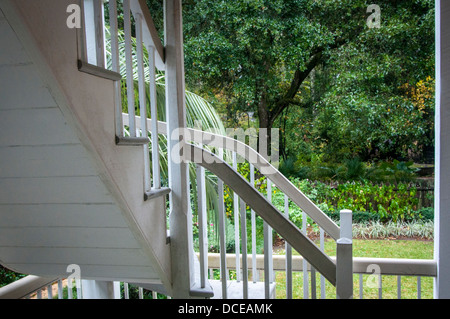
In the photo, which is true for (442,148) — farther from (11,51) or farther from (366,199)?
(366,199)

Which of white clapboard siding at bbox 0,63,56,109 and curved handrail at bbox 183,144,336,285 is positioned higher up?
white clapboard siding at bbox 0,63,56,109

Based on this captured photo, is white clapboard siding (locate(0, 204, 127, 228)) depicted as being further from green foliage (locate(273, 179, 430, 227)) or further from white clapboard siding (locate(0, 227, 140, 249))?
green foliage (locate(273, 179, 430, 227))

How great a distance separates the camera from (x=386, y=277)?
3795mm

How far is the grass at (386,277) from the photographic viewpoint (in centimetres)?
346

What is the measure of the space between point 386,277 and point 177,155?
133 inches

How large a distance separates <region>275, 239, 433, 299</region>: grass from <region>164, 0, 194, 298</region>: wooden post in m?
2.37

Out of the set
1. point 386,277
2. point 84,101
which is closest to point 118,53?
point 84,101

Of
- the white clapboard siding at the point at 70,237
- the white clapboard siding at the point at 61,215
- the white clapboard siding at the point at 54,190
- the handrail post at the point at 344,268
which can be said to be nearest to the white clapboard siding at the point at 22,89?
the white clapboard siding at the point at 54,190

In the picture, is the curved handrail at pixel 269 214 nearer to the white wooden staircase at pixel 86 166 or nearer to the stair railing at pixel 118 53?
the white wooden staircase at pixel 86 166

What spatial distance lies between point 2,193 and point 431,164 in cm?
523

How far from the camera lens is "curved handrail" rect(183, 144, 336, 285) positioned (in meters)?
1.19

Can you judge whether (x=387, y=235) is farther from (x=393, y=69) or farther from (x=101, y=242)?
(x=101, y=242)

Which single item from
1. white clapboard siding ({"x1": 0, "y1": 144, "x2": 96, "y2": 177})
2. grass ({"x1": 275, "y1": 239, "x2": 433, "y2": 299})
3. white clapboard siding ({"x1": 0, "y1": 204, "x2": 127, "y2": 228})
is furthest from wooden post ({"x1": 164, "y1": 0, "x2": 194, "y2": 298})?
grass ({"x1": 275, "y1": 239, "x2": 433, "y2": 299})

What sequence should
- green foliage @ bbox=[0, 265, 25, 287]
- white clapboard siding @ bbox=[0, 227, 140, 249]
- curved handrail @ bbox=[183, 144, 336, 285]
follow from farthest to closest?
green foliage @ bbox=[0, 265, 25, 287] → curved handrail @ bbox=[183, 144, 336, 285] → white clapboard siding @ bbox=[0, 227, 140, 249]
